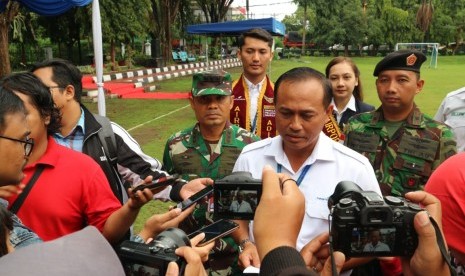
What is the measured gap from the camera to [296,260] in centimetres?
Answer: 110

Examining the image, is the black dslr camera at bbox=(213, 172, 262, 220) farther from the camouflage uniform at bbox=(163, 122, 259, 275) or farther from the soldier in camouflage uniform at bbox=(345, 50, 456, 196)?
the soldier in camouflage uniform at bbox=(345, 50, 456, 196)

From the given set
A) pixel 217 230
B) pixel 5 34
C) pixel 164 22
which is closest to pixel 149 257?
pixel 217 230

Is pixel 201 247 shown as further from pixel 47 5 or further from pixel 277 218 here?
pixel 47 5

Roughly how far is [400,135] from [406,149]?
11 centimetres

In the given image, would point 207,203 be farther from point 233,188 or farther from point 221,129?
point 233,188

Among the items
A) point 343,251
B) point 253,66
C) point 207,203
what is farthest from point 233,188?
point 253,66

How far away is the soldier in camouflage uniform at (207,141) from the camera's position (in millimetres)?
2805

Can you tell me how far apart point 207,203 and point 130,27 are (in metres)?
17.1

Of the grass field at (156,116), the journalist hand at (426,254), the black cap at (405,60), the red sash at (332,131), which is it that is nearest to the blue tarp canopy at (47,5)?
the grass field at (156,116)

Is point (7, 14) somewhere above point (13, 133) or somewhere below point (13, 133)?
above

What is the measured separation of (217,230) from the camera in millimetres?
1616

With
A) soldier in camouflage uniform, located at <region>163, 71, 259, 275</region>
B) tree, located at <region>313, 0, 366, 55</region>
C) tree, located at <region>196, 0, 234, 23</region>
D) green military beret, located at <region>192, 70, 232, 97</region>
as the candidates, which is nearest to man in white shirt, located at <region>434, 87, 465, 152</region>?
soldier in camouflage uniform, located at <region>163, 71, 259, 275</region>

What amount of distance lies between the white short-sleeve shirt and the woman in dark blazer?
1.80 meters

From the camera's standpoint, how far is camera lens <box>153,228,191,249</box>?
1.32 metres
